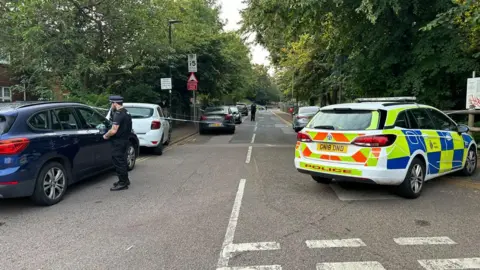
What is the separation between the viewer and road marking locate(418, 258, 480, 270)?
373 centimetres

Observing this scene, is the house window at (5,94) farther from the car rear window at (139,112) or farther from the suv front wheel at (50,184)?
the suv front wheel at (50,184)

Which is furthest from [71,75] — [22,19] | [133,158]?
[133,158]

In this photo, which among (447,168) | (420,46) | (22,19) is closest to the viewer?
(447,168)

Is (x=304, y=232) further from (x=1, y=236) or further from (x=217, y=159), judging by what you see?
(x=217, y=159)

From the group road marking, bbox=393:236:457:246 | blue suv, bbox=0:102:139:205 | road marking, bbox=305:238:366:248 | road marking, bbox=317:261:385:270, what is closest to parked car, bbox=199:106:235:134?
blue suv, bbox=0:102:139:205

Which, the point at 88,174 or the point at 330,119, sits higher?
the point at 330,119

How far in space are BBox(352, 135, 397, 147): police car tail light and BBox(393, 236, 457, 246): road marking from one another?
1.66m

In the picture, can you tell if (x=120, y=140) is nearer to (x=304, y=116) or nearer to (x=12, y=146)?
(x=12, y=146)

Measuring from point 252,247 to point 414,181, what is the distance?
11.0 feet

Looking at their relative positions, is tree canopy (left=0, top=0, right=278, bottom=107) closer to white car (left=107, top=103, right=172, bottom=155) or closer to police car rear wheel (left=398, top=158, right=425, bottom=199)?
white car (left=107, top=103, right=172, bottom=155)

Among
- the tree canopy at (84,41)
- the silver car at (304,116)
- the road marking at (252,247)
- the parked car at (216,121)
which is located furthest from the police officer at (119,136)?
the silver car at (304,116)

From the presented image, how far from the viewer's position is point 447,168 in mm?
7129

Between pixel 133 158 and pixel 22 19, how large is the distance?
7819 millimetres

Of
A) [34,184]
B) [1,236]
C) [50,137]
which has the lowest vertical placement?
[1,236]
